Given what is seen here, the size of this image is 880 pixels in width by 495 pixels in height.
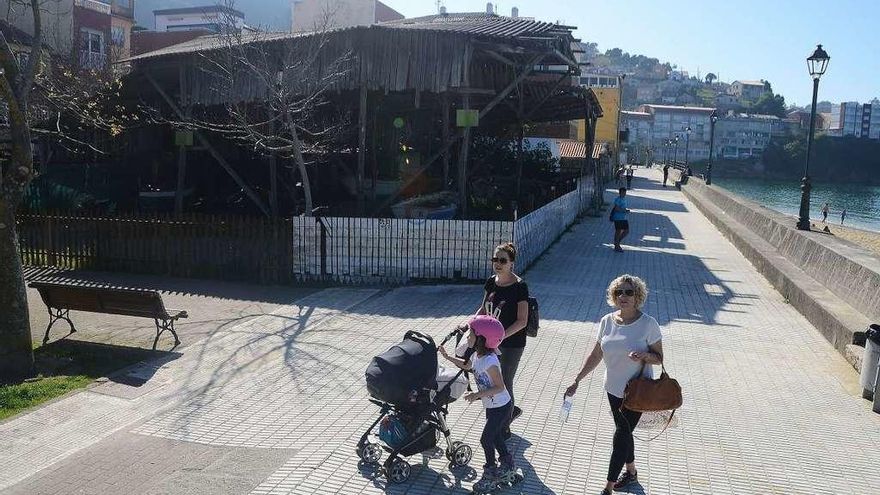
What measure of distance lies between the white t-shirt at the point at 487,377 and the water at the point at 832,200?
49.8 metres

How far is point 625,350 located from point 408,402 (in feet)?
4.87

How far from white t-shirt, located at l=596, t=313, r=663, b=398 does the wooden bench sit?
5972mm

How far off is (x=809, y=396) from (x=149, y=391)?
254 inches

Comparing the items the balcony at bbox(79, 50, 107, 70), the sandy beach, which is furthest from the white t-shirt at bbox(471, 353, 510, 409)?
the sandy beach

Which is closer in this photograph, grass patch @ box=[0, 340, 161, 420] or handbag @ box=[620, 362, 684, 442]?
handbag @ box=[620, 362, 684, 442]

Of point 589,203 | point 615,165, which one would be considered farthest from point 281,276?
point 615,165

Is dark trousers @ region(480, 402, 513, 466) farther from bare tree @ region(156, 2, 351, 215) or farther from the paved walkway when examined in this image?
bare tree @ region(156, 2, 351, 215)

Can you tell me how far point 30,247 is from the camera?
14375 mm

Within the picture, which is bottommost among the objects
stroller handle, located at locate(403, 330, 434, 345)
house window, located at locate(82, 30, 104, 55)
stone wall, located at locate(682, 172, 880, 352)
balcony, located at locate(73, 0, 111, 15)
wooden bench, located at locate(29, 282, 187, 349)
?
wooden bench, located at locate(29, 282, 187, 349)

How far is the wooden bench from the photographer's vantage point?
8.98 m

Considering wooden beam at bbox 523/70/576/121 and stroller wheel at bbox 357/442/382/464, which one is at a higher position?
wooden beam at bbox 523/70/576/121

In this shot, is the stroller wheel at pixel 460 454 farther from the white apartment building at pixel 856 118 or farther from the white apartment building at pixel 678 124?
the white apartment building at pixel 856 118

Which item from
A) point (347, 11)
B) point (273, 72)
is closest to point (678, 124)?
point (347, 11)

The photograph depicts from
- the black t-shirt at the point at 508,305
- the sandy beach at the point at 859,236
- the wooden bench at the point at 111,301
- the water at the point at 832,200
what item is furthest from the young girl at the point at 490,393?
the water at the point at 832,200
